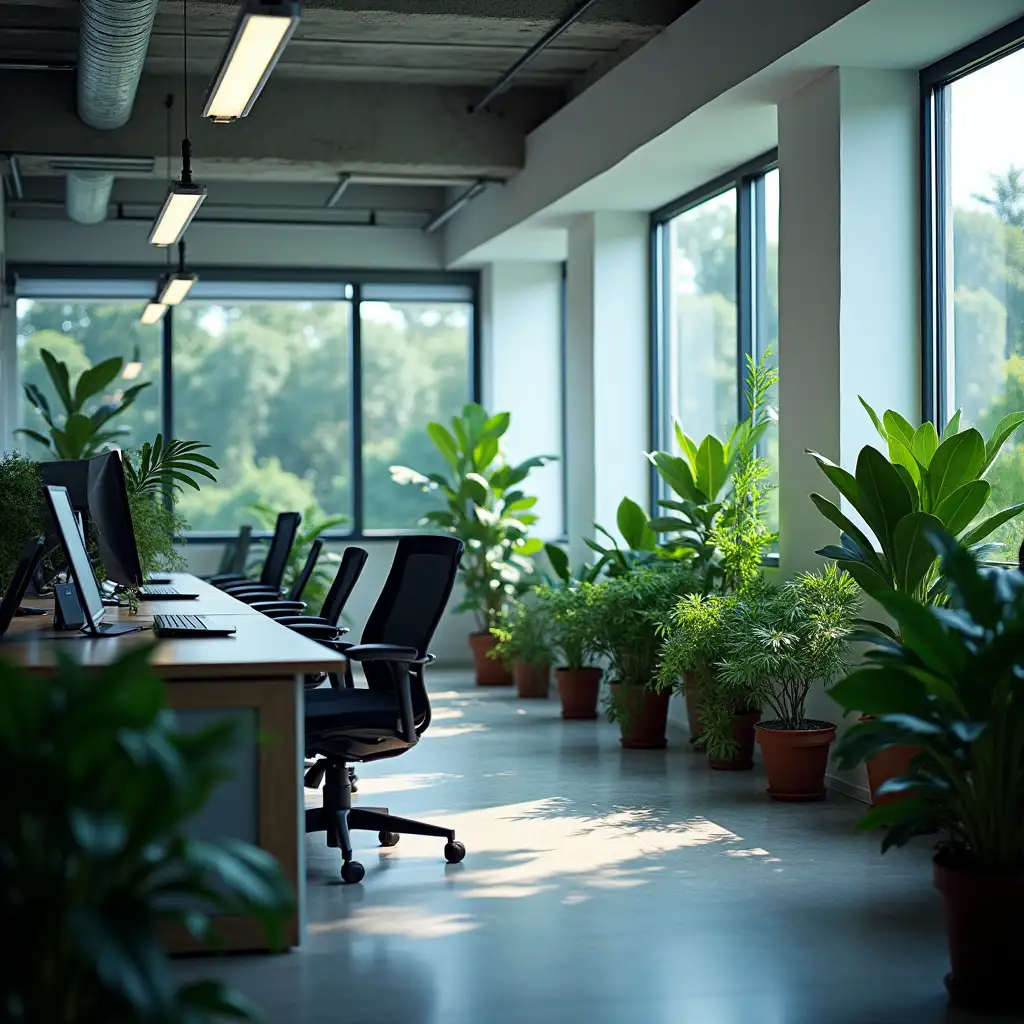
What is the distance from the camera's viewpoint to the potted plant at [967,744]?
3191 millimetres

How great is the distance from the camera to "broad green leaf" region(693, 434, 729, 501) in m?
6.73

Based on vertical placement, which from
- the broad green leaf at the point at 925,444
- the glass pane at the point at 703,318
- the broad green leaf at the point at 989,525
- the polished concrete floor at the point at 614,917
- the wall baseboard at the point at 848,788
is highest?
the glass pane at the point at 703,318

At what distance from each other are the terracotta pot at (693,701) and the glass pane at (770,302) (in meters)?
0.89

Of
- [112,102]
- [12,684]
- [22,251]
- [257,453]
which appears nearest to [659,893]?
[12,684]

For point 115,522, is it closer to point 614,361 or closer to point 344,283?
point 614,361

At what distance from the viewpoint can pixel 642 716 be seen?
6957mm

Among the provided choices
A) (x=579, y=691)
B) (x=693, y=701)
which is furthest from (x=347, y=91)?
(x=693, y=701)

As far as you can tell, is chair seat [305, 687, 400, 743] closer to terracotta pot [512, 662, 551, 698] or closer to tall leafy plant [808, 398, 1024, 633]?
tall leafy plant [808, 398, 1024, 633]

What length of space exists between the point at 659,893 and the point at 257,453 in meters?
7.17

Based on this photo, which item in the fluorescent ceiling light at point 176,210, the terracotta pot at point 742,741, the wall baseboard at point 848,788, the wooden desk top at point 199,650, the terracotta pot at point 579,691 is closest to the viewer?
the wooden desk top at point 199,650

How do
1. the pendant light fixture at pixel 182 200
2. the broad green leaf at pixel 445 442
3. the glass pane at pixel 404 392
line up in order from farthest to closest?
the glass pane at pixel 404 392 < the broad green leaf at pixel 445 442 < the pendant light fixture at pixel 182 200

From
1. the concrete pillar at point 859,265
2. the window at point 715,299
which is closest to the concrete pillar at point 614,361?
the window at point 715,299

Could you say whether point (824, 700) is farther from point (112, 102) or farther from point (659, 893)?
point (112, 102)

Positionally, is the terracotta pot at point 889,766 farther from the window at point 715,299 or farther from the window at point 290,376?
the window at point 290,376
